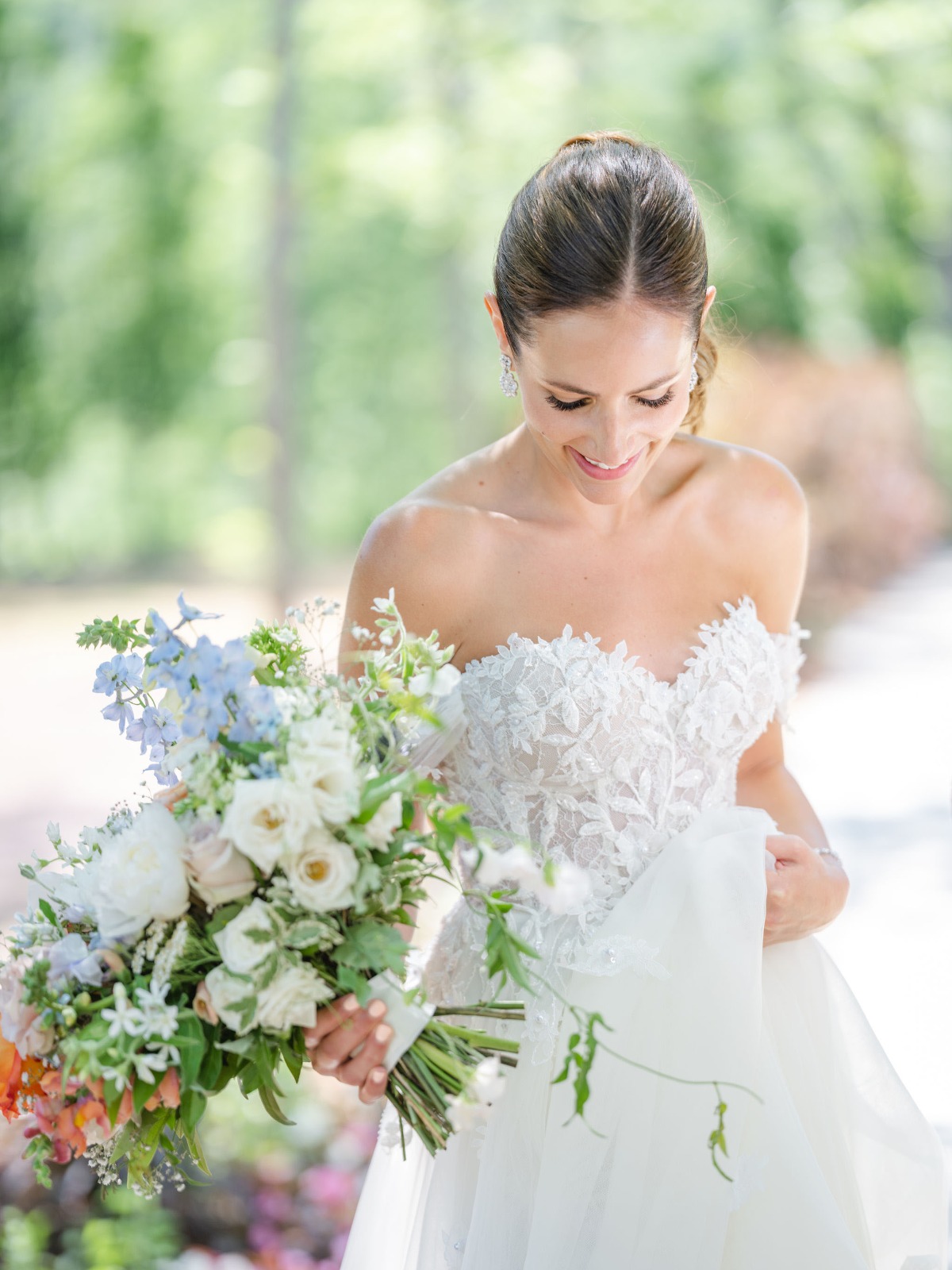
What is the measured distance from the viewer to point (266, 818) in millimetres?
1276

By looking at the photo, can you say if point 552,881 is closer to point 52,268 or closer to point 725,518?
point 725,518

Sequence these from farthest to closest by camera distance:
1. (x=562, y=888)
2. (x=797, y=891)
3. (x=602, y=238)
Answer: (x=797, y=891)
(x=602, y=238)
(x=562, y=888)

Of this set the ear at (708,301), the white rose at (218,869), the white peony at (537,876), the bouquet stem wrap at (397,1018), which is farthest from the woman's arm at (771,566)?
the white rose at (218,869)

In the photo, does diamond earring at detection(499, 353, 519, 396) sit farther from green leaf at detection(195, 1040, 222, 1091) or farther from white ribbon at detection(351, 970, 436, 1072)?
green leaf at detection(195, 1040, 222, 1091)

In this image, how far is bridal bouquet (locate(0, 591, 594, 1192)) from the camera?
4.19 feet

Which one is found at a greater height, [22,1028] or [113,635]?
[113,635]

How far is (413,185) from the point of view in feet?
21.1

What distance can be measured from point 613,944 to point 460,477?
2.62 feet

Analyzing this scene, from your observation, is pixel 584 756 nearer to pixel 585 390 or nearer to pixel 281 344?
pixel 585 390

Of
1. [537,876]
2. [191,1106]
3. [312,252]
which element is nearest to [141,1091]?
[191,1106]

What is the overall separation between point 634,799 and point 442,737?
1.07 feet

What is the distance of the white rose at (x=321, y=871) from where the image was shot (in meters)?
1.26

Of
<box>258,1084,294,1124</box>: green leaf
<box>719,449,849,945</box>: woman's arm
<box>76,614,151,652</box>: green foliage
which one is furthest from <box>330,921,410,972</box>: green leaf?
<box>719,449,849,945</box>: woman's arm

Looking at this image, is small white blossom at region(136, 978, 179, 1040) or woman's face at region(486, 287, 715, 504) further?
woman's face at region(486, 287, 715, 504)
